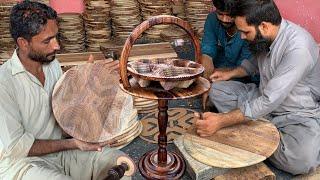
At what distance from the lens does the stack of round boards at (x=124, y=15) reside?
18.3ft

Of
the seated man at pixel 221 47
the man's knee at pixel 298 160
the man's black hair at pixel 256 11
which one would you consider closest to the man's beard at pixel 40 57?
the man's black hair at pixel 256 11

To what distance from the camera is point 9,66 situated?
2.58 m

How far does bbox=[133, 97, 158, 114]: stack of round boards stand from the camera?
3.95 m

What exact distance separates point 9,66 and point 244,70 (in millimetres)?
2317

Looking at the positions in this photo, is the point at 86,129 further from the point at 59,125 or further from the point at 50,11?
the point at 50,11

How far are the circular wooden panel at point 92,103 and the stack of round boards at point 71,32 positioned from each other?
2651mm

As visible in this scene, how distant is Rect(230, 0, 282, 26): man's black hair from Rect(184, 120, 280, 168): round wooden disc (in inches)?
33.3

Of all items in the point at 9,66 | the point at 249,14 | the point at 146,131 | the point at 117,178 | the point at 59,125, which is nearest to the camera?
the point at 117,178

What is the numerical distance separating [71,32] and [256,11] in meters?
3.19

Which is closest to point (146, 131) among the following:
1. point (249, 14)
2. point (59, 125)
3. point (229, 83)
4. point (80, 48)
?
point (229, 83)

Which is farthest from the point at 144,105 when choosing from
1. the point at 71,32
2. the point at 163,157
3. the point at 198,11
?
the point at 198,11

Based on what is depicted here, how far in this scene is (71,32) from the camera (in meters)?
5.49

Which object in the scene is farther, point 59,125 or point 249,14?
point 249,14

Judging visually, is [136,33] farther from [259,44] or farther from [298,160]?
[298,160]
